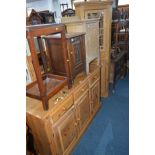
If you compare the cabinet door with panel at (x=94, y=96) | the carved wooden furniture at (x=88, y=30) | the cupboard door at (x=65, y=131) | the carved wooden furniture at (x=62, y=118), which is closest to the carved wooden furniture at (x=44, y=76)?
the carved wooden furniture at (x=62, y=118)

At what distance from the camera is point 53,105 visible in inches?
61.7

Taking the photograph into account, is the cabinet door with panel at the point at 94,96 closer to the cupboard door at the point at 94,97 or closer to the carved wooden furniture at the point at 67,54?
the cupboard door at the point at 94,97

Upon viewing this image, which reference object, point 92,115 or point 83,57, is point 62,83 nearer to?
point 83,57

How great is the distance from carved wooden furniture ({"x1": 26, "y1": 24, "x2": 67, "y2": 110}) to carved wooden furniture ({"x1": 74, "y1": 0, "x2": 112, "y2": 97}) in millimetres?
1182

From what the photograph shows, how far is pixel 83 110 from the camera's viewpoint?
7.14 ft

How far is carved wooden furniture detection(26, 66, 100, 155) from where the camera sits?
4.88 ft

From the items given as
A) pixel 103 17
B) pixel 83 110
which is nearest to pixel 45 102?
pixel 83 110

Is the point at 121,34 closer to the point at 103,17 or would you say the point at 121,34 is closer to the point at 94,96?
the point at 103,17

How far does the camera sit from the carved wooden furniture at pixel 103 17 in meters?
2.49

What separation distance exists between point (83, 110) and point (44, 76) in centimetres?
76

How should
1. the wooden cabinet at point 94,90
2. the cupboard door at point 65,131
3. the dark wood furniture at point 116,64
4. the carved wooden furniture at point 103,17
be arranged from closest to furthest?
the cupboard door at point 65,131
the wooden cabinet at point 94,90
the carved wooden furniture at point 103,17
the dark wood furniture at point 116,64

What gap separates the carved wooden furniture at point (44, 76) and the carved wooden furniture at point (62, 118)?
127 mm

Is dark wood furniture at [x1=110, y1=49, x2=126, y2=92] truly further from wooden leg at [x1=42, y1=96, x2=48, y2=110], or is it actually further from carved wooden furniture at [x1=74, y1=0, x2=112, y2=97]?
wooden leg at [x1=42, y1=96, x2=48, y2=110]
